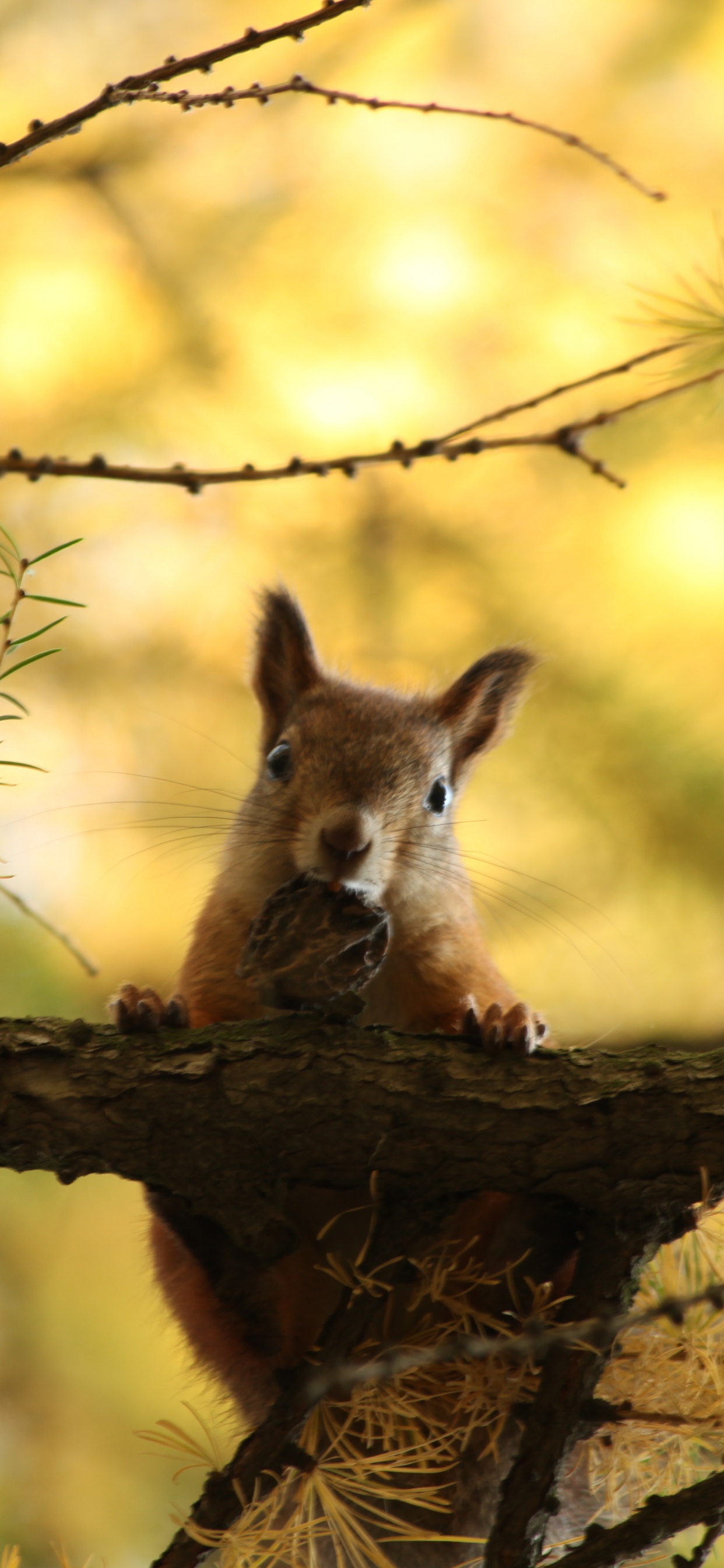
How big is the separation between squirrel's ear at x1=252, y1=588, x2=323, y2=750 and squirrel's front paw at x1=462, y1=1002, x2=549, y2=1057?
32.6 inches

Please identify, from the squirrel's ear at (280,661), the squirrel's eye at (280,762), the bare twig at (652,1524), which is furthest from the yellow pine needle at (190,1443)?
the squirrel's ear at (280,661)

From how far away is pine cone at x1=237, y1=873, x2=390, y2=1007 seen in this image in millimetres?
1300

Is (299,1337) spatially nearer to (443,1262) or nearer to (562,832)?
(443,1262)

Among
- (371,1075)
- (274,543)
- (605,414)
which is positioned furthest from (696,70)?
(371,1075)

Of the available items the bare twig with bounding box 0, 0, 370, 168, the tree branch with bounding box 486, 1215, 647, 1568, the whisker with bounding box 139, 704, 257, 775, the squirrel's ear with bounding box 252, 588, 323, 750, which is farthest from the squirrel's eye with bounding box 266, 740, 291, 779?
the bare twig with bounding box 0, 0, 370, 168

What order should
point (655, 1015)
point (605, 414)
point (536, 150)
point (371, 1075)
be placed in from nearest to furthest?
point (605, 414) < point (371, 1075) < point (655, 1015) < point (536, 150)

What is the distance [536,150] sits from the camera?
229 centimetres

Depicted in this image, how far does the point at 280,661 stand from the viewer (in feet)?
7.09

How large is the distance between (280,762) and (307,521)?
0.60m

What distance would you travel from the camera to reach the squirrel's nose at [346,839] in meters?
1.56

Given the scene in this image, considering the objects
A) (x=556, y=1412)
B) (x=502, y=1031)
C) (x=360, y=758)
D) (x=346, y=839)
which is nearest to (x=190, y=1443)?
(x=556, y=1412)

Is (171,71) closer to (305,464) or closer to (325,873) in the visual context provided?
(305,464)

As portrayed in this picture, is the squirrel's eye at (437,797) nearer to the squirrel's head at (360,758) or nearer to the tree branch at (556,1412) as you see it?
the squirrel's head at (360,758)

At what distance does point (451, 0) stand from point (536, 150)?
1.02ft
